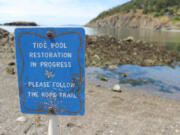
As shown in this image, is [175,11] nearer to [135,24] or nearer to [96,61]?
[135,24]

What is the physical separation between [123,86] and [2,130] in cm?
679

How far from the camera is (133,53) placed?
19234 millimetres

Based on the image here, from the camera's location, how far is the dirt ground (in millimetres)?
4504

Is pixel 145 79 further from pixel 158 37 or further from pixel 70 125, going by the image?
pixel 158 37

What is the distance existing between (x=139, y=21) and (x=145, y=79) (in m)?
139

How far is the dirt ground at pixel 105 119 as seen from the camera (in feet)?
14.8

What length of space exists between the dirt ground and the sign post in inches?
87.0

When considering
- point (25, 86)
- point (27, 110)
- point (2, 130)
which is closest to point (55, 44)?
point (25, 86)

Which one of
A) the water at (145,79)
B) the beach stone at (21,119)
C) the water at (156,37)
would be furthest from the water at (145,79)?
the water at (156,37)

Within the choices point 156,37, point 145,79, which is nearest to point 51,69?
point 145,79

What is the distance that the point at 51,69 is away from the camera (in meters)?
2.36

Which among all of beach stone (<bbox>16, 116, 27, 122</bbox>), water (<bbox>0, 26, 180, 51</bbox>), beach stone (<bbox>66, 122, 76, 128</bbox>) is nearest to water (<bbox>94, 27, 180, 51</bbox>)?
water (<bbox>0, 26, 180, 51</bbox>)

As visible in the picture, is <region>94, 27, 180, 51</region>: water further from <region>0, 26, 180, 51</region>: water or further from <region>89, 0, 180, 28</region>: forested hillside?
<region>89, 0, 180, 28</region>: forested hillside

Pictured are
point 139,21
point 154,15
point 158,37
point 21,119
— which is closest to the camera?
point 21,119
